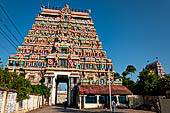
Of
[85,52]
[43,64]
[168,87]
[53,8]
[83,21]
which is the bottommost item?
[168,87]

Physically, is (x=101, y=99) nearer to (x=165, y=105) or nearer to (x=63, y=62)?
(x=63, y=62)

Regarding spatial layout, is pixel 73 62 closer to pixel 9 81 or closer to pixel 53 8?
pixel 9 81

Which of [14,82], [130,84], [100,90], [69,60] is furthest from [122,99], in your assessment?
[14,82]

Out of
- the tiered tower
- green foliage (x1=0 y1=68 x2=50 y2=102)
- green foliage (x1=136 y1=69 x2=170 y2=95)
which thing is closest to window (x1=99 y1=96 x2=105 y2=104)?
the tiered tower

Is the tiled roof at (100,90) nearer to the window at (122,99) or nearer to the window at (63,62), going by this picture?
the window at (122,99)

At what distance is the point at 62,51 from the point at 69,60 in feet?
15.7

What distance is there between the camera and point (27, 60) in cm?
3994

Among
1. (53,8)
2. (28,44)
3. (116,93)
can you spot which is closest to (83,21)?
(53,8)

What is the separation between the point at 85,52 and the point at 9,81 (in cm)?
3315

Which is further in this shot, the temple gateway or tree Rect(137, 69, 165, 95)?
the temple gateway

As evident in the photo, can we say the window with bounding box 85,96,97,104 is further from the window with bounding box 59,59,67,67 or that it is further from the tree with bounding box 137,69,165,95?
the window with bounding box 59,59,67,67

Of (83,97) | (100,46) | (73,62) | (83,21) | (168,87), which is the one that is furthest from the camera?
(83,21)

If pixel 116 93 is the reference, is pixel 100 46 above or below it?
above

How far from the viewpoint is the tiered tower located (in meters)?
37.1
